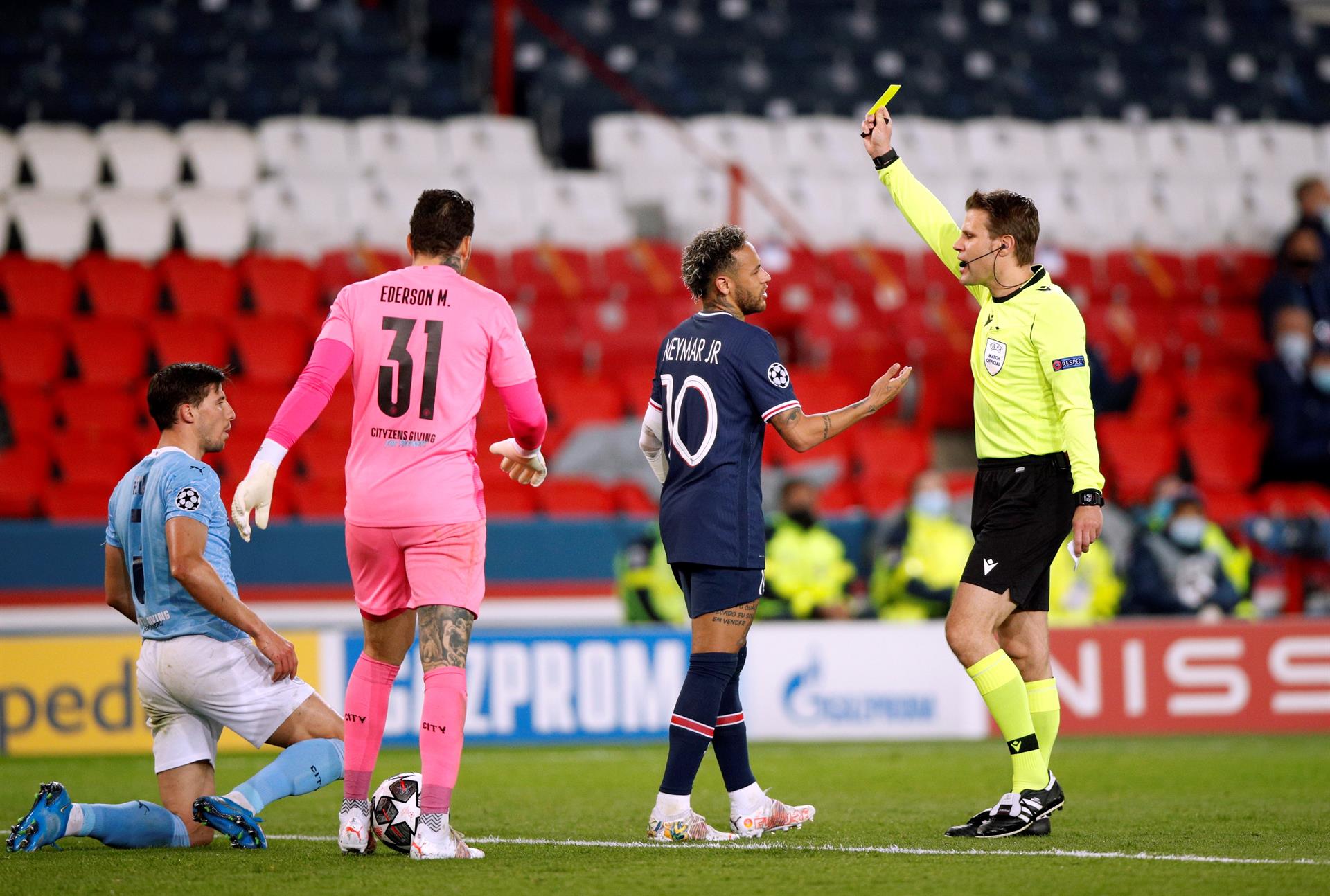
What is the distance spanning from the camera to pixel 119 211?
1336 centimetres

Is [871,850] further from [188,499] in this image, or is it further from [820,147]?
[820,147]

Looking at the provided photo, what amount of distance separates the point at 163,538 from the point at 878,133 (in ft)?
9.54

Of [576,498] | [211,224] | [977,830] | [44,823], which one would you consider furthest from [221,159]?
[977,830]

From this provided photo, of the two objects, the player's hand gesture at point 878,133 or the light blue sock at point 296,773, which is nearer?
the light blue sock at point 296,773

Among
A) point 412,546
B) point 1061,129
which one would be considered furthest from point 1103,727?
point 1061,129

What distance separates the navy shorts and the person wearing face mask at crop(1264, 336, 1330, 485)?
888cm

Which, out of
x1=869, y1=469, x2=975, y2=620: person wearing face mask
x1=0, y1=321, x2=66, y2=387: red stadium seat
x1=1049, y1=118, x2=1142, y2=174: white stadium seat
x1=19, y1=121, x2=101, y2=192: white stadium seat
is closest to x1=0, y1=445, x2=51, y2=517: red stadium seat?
x1=0, y1=321, x2=66, y2=387: red stadium seat

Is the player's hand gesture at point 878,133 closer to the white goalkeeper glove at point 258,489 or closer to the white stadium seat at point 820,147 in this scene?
the white goalkeeper glove at point 258,489

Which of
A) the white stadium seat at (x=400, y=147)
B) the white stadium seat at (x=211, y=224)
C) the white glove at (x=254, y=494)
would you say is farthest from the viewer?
the white stadium seat at (x=400, y=147)

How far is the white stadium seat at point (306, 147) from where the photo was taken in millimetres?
14250

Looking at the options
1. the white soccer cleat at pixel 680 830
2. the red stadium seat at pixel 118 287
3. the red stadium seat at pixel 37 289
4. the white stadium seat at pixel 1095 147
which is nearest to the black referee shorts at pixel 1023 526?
the white soccer cleat at pixel 680 830

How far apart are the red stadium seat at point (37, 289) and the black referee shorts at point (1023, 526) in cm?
890

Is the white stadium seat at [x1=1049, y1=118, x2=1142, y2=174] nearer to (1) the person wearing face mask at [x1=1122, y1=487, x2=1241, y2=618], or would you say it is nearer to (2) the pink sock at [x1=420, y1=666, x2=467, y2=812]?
(1) the person wearing face mask at [x1=1122, y1=487, x2=1241, y2=618]

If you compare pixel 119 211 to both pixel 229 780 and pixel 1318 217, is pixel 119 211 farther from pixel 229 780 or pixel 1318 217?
pixel 1318 217
